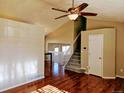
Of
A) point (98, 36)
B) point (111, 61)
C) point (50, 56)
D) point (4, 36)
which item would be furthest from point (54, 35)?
point (4, 36)

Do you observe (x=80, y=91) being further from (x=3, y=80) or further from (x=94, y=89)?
(x=3, y=80)

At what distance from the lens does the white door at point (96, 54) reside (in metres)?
5.50

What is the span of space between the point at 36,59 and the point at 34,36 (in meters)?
0.92

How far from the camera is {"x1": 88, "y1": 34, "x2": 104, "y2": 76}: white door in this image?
550 centimetres

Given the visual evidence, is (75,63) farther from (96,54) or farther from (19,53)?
(19,53)

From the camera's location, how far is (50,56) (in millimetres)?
9156

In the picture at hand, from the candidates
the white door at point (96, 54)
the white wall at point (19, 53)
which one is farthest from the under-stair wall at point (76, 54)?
the white wall at point (19, 53)

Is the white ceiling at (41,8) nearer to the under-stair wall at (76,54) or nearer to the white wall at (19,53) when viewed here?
the white wall at (19,53)

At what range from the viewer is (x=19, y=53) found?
13.8 feet

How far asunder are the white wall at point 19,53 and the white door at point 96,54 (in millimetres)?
2388

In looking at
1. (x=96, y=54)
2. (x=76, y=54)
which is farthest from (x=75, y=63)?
(x=96, y=54)

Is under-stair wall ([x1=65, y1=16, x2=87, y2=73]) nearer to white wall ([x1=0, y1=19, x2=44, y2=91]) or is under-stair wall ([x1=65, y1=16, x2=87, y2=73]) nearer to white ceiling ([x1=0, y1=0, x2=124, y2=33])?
white wall ([x1=0, y1=19, x2=44, y2=91])

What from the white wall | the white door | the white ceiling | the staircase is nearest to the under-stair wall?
the staircase

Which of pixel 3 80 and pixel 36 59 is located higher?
pixel 36 59
